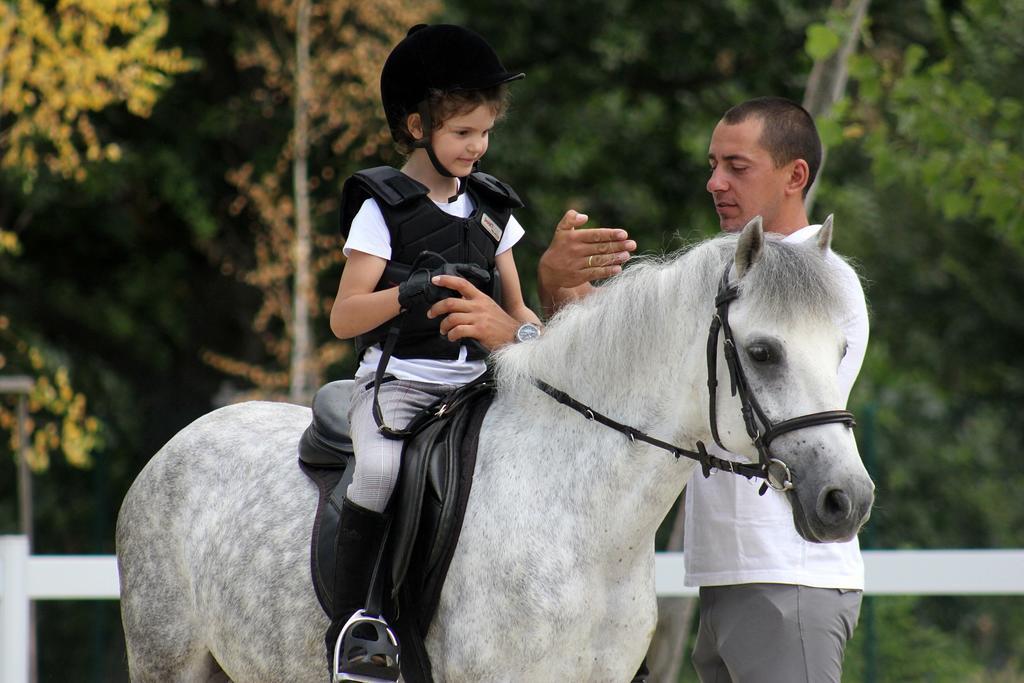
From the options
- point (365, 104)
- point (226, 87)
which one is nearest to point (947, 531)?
point (365, 104)

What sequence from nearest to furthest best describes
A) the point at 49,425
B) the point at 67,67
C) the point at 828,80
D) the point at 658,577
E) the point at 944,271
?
the point at 658,577 < the point at 828,80 < the point at 67,67 < the point at 49,425 < the point at 944,271

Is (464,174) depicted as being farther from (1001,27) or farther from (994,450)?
(994,450)

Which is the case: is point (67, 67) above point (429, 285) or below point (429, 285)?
above

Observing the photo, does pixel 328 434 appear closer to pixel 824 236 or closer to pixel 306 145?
pixel 824 236

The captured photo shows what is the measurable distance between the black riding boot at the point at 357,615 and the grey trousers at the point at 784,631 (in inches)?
36.0

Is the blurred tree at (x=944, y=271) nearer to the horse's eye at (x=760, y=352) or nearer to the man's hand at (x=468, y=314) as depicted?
the man's hand at (x=468, y=314)

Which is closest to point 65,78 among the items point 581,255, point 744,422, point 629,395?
point 581,255

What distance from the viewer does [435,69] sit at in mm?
3467

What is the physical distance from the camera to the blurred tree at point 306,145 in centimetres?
942

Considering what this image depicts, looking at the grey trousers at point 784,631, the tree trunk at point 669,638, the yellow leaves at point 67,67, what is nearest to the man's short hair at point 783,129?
the grey trousers at point 784,631

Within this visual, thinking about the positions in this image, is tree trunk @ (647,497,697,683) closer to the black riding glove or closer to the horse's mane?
the horse's mane

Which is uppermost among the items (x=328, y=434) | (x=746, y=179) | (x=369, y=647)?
(x=746, y=179)

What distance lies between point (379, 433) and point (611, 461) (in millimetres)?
626

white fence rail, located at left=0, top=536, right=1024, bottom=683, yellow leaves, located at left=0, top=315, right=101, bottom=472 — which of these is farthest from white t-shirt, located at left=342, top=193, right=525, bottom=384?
yellow leaves, located at left=0, top=315, right=101, bottom=472
